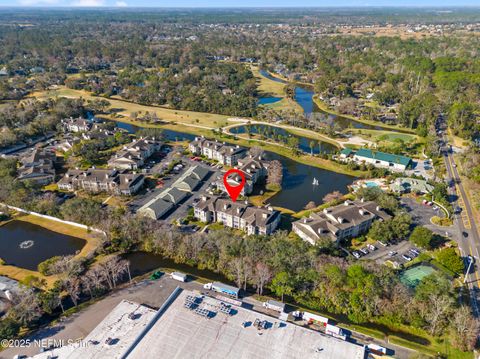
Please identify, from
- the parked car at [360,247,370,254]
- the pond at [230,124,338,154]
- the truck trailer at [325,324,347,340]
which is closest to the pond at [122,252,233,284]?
the truck trailer at [325,324,347,340]

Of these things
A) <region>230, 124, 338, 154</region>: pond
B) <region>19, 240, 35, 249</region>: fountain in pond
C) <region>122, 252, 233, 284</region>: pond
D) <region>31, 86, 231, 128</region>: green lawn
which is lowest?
<region>19, 240, 35, 249</region>: fountain in pond

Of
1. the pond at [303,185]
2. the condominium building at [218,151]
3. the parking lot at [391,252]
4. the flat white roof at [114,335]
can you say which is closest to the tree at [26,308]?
the flat white roof at [114,335]

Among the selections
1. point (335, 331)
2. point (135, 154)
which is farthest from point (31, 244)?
point (335, 331)

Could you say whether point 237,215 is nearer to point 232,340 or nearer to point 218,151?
point 232,340

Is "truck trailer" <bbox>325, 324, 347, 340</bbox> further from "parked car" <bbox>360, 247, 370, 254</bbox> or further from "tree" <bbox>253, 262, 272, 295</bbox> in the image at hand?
"parked car" <bbox>360, 247, 370, 254</bbox>

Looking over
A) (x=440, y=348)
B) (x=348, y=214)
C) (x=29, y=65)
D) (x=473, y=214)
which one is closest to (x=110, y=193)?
(x=348, y=214)

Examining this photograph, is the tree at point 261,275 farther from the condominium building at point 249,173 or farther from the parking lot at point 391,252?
the condominium building at point 249,173

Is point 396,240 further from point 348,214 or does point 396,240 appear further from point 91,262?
point 91,262
